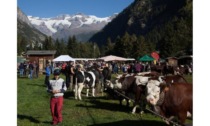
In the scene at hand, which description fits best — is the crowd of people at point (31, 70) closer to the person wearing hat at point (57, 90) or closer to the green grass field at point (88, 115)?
the green grass field at point (88, 115)

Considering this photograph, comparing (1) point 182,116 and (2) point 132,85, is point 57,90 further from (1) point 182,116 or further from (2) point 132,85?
(2) point 132,85

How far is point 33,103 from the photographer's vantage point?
17578 millimetres

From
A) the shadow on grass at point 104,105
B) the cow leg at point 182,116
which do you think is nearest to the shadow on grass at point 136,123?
the shadow on grass at point 104,105

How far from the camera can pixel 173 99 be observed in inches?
354

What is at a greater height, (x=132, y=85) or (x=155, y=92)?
(x=155, y=92)

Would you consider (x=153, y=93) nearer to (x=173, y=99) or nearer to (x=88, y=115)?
(x=173, y=99)

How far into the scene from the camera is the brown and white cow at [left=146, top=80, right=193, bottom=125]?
8898 mm

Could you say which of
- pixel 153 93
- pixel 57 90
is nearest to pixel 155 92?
pixel 153 93

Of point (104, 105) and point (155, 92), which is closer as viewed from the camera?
point (155, 92)

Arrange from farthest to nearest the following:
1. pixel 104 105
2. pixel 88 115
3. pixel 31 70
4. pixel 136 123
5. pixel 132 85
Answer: pixel 31 70, pixel 104 105, pixel 132 85, pixel 88 115, pixel 136 123

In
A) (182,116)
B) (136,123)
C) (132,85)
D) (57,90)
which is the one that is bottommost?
(136,123)

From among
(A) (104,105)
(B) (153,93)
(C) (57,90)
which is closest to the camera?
(B) (153,93)

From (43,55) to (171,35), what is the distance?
36660 mm
